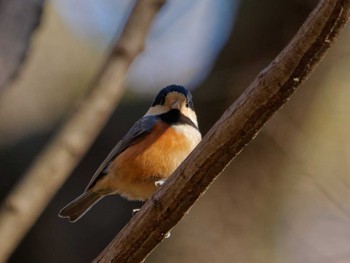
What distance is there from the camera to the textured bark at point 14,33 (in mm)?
2287

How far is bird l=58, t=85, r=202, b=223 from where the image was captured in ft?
12.1

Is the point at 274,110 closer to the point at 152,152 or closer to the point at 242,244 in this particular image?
the point at 152,152

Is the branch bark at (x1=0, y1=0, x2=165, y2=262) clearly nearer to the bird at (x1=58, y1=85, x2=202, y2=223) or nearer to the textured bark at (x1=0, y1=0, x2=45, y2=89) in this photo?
the textured bark at (x1=0, y1=0, x2=45, y2=89)

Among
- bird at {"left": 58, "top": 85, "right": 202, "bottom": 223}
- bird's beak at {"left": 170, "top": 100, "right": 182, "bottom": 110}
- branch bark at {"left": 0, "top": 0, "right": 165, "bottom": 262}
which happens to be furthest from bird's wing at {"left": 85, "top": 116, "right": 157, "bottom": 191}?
branch bark at {"left": 0, "top": 0, "right": 165, "bottom": 262}

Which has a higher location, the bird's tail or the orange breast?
the orange breast

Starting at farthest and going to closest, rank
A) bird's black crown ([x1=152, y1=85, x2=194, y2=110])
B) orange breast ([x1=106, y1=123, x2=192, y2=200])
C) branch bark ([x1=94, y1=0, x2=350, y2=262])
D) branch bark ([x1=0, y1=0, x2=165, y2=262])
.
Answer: bird's black crown ([x1=152, y1=85, x2=194, y2=110]) → orange breast ([x1=106, y1=123, x2=192, y2=200]) → branch bark ([x1=0, y1=0, x2=165, y2=262]) → branch bark ([x1=94, y1=0, x2=350, y2=262])

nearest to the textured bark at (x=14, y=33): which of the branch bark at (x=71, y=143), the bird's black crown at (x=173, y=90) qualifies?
the branch bark at (x=71, y=143)

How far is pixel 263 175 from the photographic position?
14.7ft

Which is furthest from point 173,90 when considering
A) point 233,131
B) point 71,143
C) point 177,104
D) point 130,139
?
point 233,131

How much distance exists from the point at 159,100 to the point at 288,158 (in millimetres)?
813

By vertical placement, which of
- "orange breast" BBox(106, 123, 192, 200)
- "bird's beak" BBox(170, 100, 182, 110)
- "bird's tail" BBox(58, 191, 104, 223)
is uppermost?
"bird's beak" BBox(170, 100, 182, 110)

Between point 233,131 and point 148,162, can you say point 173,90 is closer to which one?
point 148,162

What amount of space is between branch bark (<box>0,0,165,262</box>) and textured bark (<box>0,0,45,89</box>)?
31 cm

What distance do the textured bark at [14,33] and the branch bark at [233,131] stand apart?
56cm
